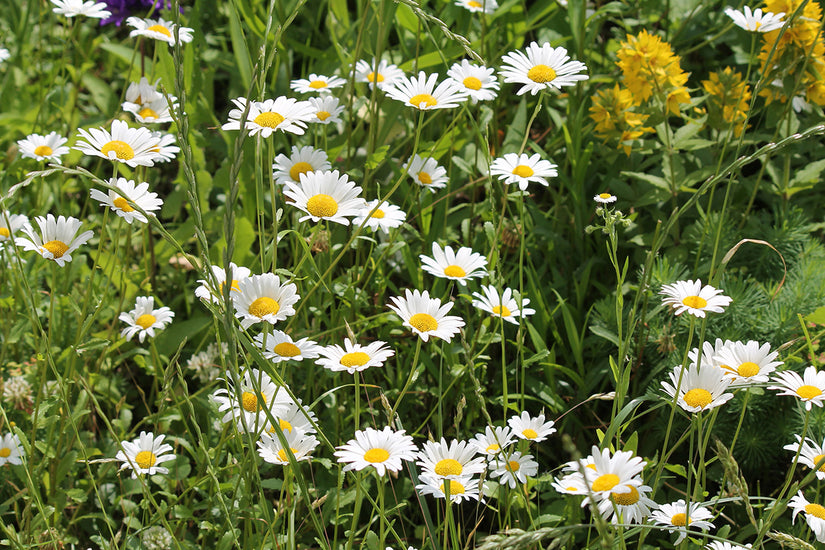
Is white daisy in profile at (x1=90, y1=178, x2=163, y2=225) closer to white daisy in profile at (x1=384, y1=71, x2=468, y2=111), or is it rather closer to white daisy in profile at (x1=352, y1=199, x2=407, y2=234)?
white daisy in profile at (x1=352, y1=199, x2=407, y2=234)

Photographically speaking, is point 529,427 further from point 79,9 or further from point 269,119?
point 79,9

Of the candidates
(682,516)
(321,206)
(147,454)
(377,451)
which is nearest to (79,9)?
(321,206)

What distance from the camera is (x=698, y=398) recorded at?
1.19 meters

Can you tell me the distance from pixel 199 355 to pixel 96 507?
412 mm

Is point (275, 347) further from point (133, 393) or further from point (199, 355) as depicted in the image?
point (133, 393)

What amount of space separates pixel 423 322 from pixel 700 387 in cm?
44

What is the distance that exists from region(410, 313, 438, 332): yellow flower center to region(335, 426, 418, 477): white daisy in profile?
0.74 feet

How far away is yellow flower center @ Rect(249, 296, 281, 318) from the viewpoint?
3.90 ft

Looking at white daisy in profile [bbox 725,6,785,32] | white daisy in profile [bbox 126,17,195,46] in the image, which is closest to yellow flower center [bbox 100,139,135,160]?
white daisy in profile [bbox 126,17,195,46]

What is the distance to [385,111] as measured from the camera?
90.0 inches

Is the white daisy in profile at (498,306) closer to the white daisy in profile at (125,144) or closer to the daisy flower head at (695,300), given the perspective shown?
the daisy flower head at (695,300)

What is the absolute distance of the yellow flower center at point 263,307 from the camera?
1.19m

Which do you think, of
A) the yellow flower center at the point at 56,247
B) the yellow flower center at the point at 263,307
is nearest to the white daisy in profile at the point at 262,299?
the yellow flower center at the point at 263,307

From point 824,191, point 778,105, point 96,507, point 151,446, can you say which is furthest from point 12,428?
point 824,191
